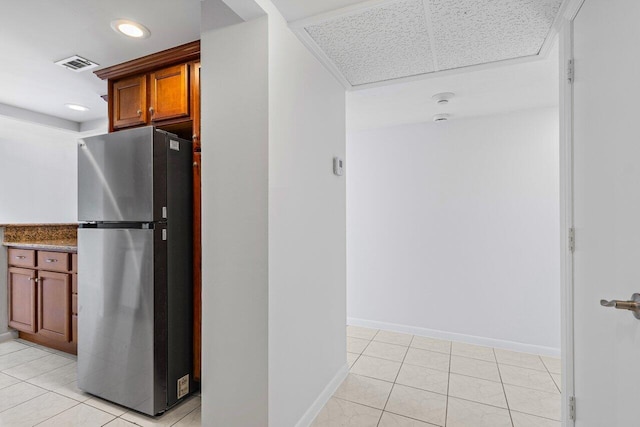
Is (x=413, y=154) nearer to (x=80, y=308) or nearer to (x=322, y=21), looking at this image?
(x=322, y=21)

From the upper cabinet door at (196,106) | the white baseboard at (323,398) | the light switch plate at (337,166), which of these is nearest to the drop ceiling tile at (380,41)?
the light switch plate at (337,166)

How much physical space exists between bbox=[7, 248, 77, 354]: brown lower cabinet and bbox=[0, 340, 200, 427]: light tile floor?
0.28 metres

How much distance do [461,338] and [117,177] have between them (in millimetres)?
3468

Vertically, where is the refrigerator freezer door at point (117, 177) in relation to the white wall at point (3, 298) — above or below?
above

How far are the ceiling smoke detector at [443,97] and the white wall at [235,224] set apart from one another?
1.77 metres

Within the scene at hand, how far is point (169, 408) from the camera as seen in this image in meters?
2.02

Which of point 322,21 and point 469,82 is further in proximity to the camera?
point 469,82

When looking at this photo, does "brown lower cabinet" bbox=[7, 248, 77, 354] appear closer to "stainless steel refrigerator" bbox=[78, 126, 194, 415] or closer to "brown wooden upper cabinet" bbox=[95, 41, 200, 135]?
"stainless steel refrigerator" bbox=[78, 126, 194, 415]

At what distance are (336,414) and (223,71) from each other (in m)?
2.19

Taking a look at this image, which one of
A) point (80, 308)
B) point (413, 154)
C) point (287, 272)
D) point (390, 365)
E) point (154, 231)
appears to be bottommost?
point (390, 365)

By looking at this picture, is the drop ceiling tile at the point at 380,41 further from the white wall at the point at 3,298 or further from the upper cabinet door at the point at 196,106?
the white wall at the point at 3,298

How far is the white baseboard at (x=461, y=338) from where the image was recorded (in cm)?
298

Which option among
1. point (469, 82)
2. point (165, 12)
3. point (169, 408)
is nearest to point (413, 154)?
point (469, 82)

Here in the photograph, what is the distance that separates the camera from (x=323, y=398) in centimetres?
212
